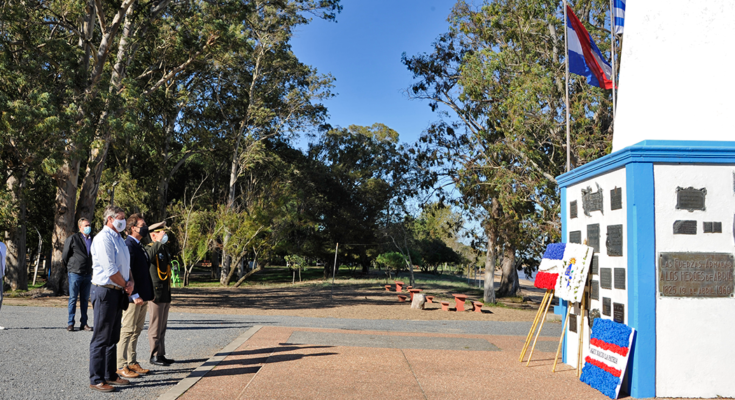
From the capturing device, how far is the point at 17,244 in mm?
20812

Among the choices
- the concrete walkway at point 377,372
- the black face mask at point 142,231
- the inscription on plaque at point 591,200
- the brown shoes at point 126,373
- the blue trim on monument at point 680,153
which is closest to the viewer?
the concrete walkway at point 377,372

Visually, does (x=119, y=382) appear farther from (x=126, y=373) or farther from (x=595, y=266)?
(x=595, y=266)

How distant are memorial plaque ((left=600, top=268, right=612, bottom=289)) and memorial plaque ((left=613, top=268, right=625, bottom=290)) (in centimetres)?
13

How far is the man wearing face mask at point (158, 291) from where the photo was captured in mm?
6375

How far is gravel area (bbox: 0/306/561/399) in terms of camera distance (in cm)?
545

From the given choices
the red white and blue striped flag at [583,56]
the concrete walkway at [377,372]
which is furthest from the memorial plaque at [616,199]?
the red white and blue striped flag at [583,56]

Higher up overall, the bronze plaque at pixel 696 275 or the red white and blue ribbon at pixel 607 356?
the bronze plaque at pixel 696 275

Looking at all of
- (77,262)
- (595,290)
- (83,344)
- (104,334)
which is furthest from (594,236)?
(77,262)

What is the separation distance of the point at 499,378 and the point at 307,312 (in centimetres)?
1080

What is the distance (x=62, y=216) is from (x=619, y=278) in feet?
59.2

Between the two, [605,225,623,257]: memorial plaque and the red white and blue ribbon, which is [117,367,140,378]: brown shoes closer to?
the red white and blue ribbon

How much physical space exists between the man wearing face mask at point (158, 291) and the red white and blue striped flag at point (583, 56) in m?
8.38

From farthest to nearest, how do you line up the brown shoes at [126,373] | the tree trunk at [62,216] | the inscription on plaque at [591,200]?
the tree trunk at [62,216] < the inscription on plaque at [591,200] < the brown shoes at [126,373]

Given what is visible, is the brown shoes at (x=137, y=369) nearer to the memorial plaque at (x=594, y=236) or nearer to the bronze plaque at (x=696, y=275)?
the memorial plaque at (x=594, y=236)
